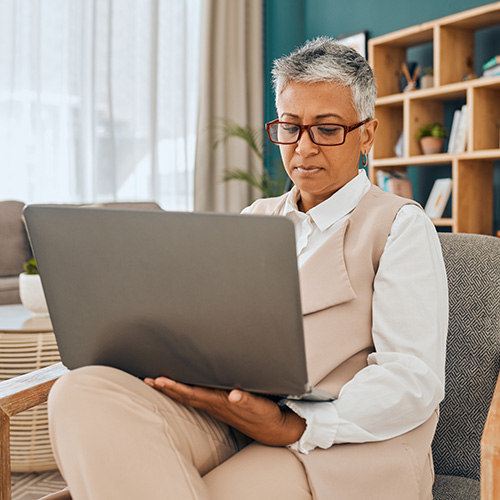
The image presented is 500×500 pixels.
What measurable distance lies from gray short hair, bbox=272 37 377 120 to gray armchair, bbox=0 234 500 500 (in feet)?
1.23

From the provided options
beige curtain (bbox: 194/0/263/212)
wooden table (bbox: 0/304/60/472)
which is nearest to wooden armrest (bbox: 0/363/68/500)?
wooden table (bbox: 0/304/60/472)

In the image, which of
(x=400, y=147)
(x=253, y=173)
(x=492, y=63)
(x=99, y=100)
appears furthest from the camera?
(x=253, y=173)

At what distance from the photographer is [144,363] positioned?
2.96 feet

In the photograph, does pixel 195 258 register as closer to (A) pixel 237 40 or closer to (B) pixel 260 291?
(B) pixel 260 291

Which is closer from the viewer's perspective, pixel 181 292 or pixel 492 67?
pixel 181 292

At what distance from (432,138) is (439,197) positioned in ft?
1.03

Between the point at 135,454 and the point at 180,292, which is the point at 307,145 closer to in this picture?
the point at 180,292

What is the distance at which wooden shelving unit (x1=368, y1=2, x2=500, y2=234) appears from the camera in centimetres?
301

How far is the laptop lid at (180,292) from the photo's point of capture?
0.73 metres

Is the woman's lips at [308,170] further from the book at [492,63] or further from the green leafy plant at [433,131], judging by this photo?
the green leafy plant at [433,131]

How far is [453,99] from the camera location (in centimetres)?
342

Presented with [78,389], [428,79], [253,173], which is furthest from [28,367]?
[253,173]

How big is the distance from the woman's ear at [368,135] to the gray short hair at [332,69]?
0.11ft

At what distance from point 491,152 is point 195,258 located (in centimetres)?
249
